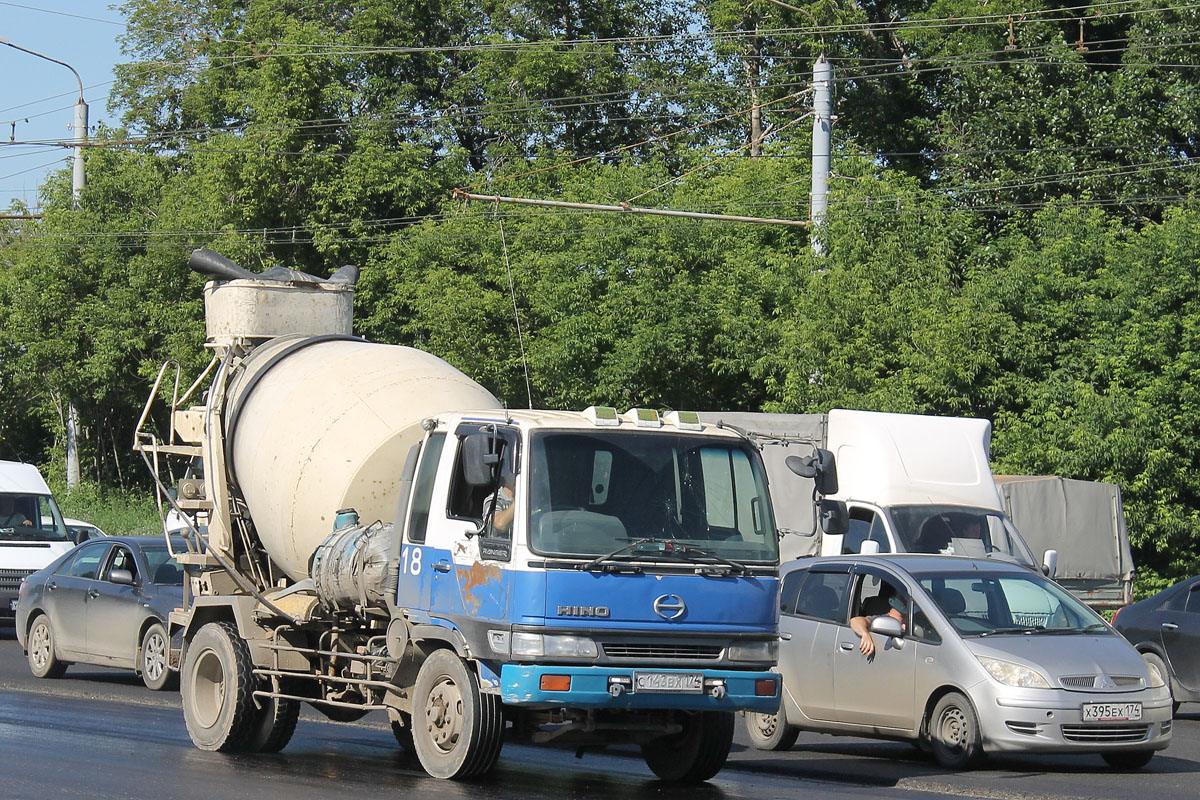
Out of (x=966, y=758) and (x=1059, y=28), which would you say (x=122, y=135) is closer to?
(x=1059, y=28)

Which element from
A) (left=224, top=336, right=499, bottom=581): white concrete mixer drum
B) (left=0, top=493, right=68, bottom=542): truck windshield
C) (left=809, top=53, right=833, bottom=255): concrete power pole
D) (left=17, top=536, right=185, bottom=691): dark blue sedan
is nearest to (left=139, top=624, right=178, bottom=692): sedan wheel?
(left=17, top=536, right=185, bottom=691): dark blue sedan

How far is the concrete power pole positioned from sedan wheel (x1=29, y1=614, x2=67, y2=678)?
46.6 feet

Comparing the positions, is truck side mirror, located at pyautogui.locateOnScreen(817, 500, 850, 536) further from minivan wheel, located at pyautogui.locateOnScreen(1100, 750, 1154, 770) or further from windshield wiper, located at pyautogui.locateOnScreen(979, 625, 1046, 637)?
minivan wheel, located at pyautogui.locateOnScreen(1100, 750, 1154, 770)

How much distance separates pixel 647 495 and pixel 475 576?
115 cm

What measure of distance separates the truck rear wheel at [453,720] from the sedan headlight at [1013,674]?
3890mm

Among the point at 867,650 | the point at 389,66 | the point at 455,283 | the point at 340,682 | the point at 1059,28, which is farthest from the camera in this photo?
the point at 389,66

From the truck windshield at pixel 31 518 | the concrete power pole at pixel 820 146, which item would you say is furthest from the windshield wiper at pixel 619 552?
the concrete power pole at pixel 820 146

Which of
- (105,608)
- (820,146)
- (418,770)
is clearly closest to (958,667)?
(418,770)

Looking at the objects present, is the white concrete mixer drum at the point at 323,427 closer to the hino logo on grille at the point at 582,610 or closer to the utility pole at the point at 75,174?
the hino logo on grille at the point at 582,610

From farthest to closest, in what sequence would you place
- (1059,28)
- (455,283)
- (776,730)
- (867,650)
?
(1059,28)
(455,283)
(776,730)
(867,650)

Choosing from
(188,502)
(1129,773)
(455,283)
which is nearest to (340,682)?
(188,502)

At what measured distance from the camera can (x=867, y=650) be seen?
1241 centimetres

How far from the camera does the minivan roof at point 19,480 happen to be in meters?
24.5

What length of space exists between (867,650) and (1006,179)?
79.3 feet
